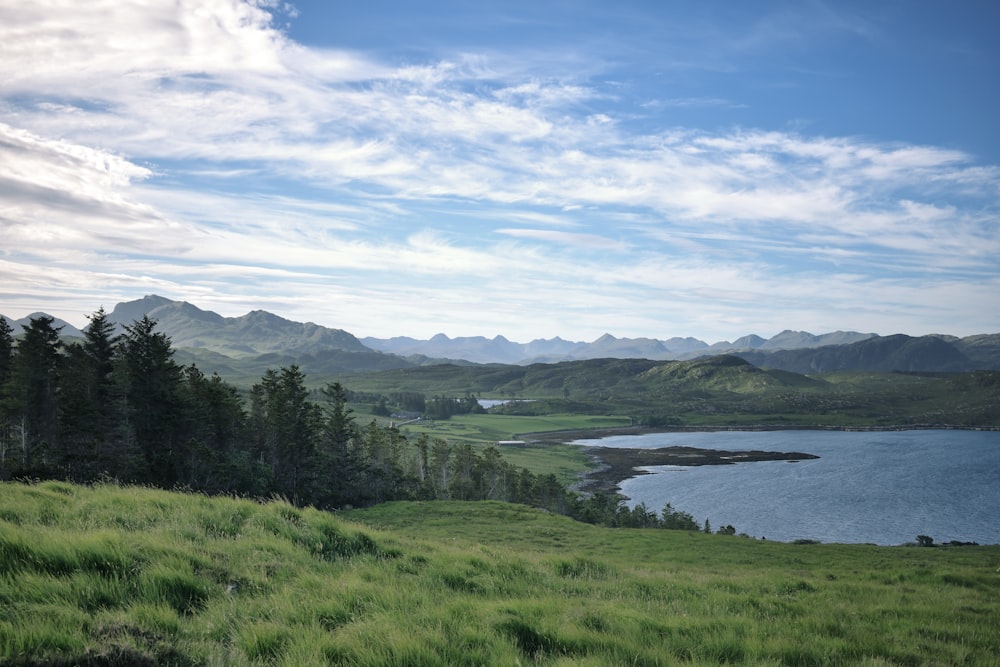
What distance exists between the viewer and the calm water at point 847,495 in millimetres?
90062

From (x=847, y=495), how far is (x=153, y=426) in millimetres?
128696

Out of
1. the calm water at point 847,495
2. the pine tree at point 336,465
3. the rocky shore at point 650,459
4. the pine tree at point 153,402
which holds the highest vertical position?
the pine tree at point 153,402

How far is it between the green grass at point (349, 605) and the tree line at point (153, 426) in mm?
28947

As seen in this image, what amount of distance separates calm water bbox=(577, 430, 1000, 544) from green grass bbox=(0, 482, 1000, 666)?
285 feet

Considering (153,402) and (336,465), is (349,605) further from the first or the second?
(336,465)

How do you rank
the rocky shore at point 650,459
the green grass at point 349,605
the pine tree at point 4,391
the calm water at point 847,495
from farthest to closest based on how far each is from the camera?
the rocky shore at point 650,459, the calm water at point 847,495, the pine tree at point 4,391, the green grass at point 349,605

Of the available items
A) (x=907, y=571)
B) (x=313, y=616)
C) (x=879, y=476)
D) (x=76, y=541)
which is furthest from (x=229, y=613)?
(x=879, y=476)

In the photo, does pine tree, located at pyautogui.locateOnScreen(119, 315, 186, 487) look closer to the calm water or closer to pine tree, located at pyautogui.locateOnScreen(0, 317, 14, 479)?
pine tree, located at pyautogui.locateOnScreen(0, 317, 14, 479)

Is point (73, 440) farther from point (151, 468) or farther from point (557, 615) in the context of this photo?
Answer: point (557, 615)

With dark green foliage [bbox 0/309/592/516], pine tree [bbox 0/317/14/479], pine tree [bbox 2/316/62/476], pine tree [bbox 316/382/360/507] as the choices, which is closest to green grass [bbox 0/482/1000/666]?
dark green foliage [bbox 0/309/592/516]

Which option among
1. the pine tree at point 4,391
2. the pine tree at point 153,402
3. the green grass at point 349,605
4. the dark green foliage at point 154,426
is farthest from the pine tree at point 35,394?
the green grass at point 349,605

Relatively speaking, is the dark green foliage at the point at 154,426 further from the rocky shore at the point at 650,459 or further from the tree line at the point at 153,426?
the rocky shore at the point at 650,459

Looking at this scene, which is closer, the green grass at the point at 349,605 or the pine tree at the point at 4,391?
the green grass at the point at 349,605

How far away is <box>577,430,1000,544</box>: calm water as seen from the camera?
90062 mm
